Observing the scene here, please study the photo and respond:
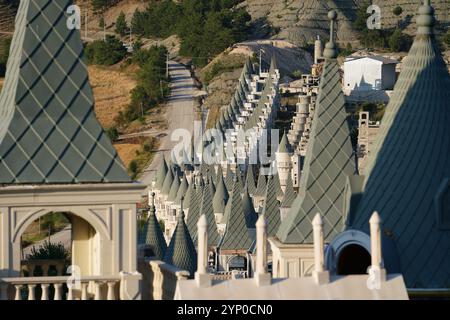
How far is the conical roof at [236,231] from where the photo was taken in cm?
6931

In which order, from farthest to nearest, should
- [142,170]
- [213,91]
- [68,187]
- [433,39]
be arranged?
[213,91], [142,170], [433,39], [68,187]

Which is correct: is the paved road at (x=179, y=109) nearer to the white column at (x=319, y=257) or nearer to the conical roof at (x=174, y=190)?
the conical roof at (x=174, y=190)

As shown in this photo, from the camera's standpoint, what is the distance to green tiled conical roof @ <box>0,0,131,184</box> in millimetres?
26328

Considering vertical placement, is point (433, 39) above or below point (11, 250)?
above

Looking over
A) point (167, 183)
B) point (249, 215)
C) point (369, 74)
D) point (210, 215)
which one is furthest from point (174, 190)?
point (369, 74)

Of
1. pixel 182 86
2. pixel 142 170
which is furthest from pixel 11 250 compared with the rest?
pixel 182 86

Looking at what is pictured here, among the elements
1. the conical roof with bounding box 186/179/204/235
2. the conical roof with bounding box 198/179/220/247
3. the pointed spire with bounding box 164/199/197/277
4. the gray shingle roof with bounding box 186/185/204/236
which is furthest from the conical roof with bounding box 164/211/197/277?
the conical roof with bounding box 198/179/220/247

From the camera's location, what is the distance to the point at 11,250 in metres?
26.3

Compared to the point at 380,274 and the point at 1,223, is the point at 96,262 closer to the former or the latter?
the point at 1,223

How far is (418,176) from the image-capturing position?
32438 mm

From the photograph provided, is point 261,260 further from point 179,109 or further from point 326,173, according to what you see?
point 179,109

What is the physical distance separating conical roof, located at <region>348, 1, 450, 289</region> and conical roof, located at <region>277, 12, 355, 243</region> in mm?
1467

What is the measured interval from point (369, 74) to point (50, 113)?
472 feet
